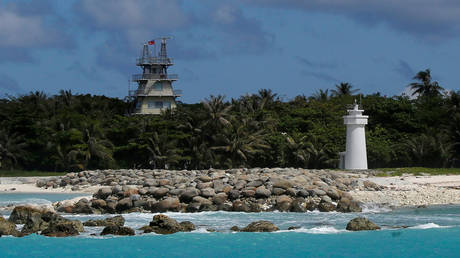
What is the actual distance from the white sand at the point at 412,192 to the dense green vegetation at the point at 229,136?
1066 cm

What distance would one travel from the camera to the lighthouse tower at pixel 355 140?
1628 inches

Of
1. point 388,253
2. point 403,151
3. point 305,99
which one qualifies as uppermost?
point 305,99

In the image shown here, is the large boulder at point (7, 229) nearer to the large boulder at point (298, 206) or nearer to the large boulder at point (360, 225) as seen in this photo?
the large boulder at point (360, 225)

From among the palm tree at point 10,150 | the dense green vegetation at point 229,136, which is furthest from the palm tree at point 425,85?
the palm tree at point 10,150

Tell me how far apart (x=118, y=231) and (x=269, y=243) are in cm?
423

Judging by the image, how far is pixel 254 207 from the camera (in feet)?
84.8

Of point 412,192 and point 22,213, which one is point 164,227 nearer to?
point 22,213

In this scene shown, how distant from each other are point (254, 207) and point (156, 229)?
19.8 feet

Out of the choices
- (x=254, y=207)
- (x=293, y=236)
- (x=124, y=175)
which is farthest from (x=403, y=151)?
(x=293, y=236)

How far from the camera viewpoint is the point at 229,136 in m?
49.0

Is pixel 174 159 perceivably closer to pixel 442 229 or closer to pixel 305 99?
pixel 305 99

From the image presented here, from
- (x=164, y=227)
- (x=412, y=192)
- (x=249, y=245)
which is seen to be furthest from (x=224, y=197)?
(x=412, y=192)

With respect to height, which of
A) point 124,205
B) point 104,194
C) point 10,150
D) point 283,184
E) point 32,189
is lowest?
point 124,205

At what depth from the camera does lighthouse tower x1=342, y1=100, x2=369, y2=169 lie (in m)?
41.3
